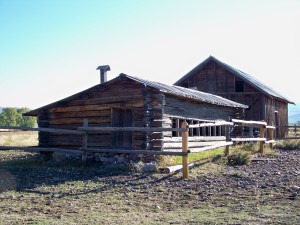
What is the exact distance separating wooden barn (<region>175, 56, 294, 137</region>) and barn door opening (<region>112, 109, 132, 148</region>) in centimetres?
1246

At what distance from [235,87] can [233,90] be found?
0.39m

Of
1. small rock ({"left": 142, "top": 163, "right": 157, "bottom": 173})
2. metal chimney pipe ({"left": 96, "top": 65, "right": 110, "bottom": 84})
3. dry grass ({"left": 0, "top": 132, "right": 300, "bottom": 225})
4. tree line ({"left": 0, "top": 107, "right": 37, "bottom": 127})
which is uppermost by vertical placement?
metal chimney pipe ({"left": 96, "top": 65, "right": 110, "bottom": 84})

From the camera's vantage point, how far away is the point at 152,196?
8.56 m

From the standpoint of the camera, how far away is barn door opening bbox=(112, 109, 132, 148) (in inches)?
626

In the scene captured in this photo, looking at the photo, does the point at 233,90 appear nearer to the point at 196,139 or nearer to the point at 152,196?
the point at 196,139

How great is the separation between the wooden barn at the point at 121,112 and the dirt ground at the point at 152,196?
2.99 meters

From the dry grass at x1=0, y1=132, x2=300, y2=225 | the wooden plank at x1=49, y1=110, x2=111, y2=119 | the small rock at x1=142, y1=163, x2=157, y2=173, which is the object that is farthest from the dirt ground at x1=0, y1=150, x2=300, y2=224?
the wooden plank at x1=49, y1=110, x2=111, y2=119

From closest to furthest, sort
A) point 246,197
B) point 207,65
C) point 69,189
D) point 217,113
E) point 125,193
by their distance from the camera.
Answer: point 246,197 → point 125,193 → point 69,189 → point 217,113 → point 207,65

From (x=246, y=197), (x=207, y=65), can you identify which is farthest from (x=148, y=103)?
(x=207, y=65)

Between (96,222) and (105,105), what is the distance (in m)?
9.49

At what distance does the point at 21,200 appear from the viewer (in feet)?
27.7

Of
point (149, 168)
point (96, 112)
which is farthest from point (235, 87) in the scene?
point (149, 168)

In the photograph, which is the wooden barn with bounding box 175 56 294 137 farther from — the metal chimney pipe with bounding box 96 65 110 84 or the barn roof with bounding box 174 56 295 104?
the metal chimney pipe with bounding box 96 65 110 84

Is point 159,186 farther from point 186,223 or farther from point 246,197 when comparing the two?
point 186,223
